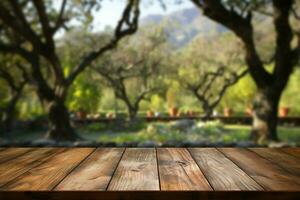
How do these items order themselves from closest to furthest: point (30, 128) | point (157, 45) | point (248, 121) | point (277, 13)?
point (277, 13)
point (30, 128)
point (248, 121)
point (157, 45)

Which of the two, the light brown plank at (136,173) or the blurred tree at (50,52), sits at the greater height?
the blurred tree at (50,52)

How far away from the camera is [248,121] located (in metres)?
19.5

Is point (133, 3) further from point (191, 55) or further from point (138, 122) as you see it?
point (191, 55)

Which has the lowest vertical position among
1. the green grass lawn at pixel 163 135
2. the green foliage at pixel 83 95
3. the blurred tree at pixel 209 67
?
the green grass lawn at pixel 163 135

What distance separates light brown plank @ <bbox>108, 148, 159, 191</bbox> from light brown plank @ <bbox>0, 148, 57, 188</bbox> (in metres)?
0.43

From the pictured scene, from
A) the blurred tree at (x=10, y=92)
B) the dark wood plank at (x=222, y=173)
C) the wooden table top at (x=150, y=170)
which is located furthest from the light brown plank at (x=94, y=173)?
the blurred tree at (x=10, y=92)

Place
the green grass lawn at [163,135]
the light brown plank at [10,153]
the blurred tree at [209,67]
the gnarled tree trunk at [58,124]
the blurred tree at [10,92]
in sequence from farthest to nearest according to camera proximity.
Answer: the blurred tree at [209,67]
the blurred tree at [10,92]
the green grass lawn at [163,135]
the gnarled tree trunk at [58,124]
the light brown plank at [10,153]

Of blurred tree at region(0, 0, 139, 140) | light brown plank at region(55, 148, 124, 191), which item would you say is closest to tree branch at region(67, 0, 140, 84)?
blurred tree at region(0, 0, 139, 140)

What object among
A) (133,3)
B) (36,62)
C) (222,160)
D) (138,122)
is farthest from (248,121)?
(222,160)

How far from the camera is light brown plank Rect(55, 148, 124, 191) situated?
1350 mm

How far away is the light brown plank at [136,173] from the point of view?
1348 mm

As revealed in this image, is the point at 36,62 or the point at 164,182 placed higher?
the point at 36,62

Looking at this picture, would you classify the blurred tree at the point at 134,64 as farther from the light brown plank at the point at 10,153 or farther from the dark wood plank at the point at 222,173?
the dark wood plank at the point at 222,173
